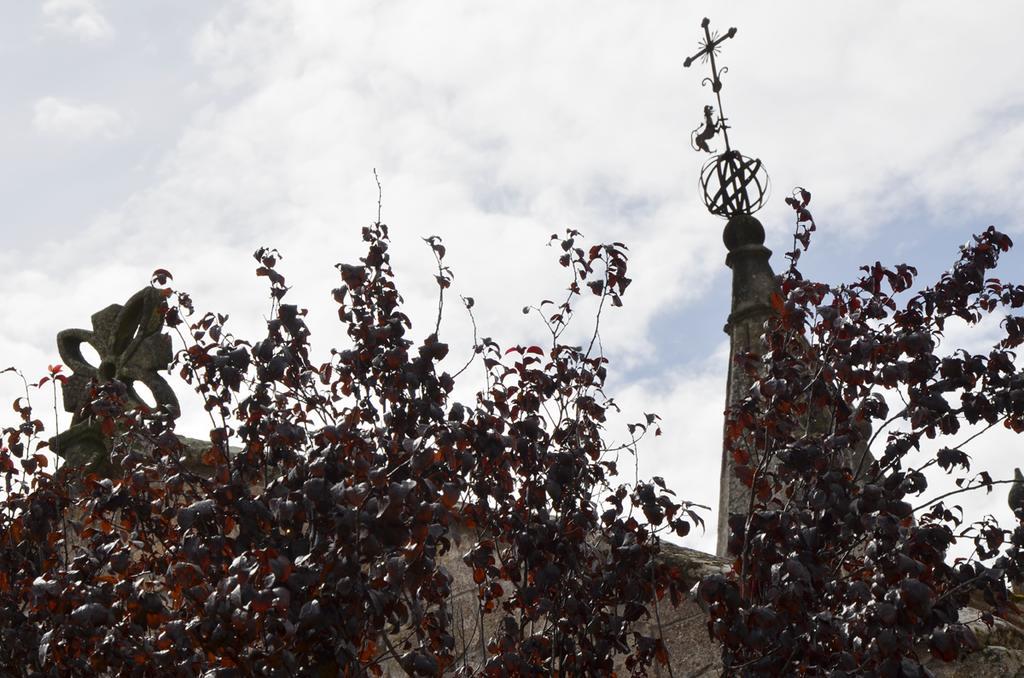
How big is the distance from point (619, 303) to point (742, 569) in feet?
5.31

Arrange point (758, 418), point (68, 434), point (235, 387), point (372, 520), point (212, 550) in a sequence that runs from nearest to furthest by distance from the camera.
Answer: point (372, 520), point (212, 550), point (235, 387), point (758, 418), point (68, 434)

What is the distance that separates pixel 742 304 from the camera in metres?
8.92

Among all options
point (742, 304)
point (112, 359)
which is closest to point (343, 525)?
point (112, 359)

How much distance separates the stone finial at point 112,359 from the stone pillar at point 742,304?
12.5 feet

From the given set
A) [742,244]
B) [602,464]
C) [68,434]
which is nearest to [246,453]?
[602,464]

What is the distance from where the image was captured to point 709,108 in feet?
30.7

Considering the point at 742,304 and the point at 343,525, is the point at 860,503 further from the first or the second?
the point at 742,304

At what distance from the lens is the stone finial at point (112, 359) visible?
298 inches

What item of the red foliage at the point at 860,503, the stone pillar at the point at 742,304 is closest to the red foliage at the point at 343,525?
the red foliage at the point at 860,503

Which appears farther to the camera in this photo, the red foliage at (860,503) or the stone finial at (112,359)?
the stone finial at (112,359)

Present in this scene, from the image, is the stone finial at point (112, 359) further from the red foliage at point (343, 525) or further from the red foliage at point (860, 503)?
the red foliage at point (860, 503)

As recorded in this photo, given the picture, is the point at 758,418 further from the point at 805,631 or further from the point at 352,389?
the point at 352,389

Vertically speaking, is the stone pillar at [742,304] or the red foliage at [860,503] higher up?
the stone pillar at [742,304]

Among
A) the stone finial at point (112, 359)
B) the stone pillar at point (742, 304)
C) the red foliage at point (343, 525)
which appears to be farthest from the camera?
the stone pillar at point (742, 304)
